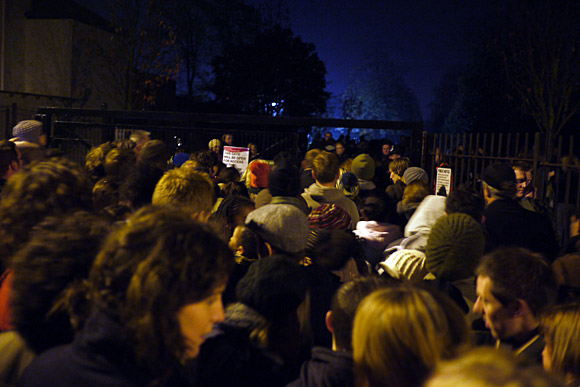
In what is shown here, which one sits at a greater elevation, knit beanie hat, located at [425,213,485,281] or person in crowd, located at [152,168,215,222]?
person in crowd, located at [152,168,215,222]

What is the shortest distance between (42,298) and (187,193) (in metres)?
Answer: 1.62

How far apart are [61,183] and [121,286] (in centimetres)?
124

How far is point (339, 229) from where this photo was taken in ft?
13.3

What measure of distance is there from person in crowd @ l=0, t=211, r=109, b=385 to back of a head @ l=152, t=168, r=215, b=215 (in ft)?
4.65

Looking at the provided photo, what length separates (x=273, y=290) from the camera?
2.44 m

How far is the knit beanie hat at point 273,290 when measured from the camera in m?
2.44

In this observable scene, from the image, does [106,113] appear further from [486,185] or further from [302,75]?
[302,75]

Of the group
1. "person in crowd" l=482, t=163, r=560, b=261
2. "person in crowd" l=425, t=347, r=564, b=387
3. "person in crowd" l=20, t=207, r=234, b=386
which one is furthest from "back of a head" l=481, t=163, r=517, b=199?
"person in crowd" l=425, t=347, r=564, b=387

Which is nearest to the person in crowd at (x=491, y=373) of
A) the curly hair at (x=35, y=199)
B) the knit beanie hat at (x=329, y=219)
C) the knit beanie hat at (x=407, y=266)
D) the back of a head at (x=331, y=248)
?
the curly hair at (x=35, y=199)

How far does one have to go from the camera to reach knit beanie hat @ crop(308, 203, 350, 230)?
4.07m

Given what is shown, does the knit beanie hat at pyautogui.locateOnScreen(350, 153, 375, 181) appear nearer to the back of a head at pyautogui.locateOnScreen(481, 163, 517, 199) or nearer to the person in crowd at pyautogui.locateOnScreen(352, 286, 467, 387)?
the back of a head at pyautogui.locateOnScreen(481, 163, 517, 199)

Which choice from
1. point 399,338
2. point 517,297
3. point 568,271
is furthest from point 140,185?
point 568,271

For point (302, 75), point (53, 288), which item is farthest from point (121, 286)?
point (302, 75)

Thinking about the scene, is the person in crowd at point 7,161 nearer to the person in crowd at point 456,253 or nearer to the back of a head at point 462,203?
the person in crowd at point 456,253
